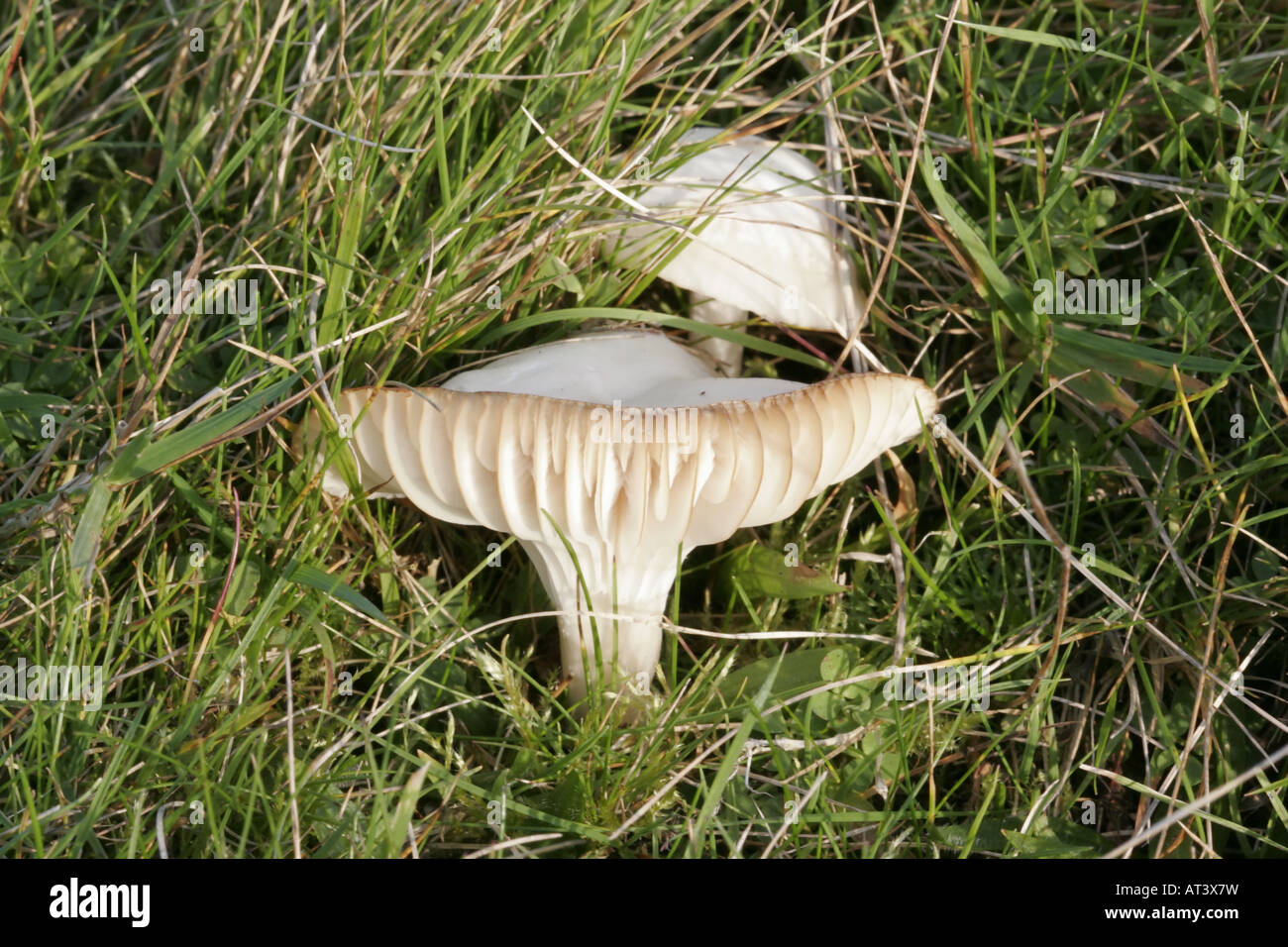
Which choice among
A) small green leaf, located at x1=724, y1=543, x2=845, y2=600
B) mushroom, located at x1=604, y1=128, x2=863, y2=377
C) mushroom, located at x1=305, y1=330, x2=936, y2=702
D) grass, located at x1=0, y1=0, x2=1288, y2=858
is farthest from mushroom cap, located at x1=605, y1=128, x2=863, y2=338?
small green leaf, located at x1=724, y1=543, x2=845, y2=600

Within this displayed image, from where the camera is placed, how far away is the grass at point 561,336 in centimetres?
217

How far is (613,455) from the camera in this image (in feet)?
6.30

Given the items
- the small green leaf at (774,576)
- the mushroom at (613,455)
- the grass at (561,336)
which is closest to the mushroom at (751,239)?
the grass at (561,336)

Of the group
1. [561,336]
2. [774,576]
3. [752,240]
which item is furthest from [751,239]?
[774,576]

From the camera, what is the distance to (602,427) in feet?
6.07

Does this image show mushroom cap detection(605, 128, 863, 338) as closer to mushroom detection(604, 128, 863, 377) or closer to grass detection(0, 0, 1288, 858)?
mushroom detection(604, 128, 863, 377)

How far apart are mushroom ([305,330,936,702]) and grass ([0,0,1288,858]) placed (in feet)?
0.51

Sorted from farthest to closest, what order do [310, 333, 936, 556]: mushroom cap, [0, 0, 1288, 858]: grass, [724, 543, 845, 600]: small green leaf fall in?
1. [724, 543, 845, 600]: small green leaf
2. [0, 0, 1288, 858]: grass
3. [310, 333, 936, 556]: mushroom cap

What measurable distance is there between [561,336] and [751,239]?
1.68 feet

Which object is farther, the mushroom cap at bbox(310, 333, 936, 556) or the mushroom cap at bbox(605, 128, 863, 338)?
the mushroom cap at bbox(605, 128, 863, 338)

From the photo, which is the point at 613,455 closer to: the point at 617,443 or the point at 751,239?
the point at 617,443

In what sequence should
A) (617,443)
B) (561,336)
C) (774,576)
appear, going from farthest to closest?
1. (561,336)
2. (774,576)
3. (617,443)

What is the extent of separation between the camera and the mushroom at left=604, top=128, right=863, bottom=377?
2.52 m
